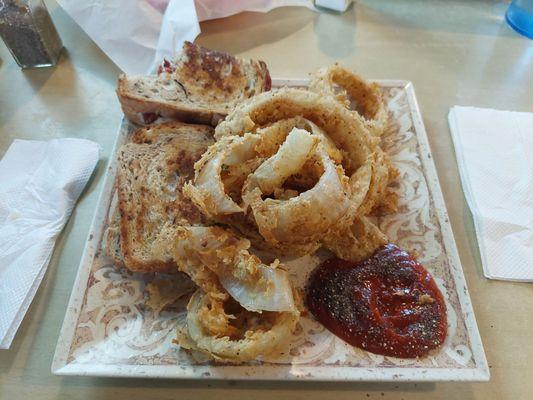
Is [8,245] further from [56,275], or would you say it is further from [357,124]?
[357,124]

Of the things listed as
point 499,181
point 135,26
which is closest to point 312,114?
point 499,181

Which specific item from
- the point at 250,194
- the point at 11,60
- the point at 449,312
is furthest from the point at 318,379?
the point at 11,60

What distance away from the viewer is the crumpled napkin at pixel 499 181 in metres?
1.89

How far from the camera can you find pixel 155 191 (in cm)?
188

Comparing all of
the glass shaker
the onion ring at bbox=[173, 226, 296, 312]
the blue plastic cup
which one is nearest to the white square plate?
the onion ring at bbox=[173, 226, 296, 312]

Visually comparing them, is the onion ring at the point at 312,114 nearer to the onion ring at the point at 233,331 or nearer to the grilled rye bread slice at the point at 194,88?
the grilled rye bread slice at the point at 194,88

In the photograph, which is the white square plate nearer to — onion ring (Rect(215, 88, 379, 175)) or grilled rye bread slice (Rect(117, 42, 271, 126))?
onion ring (Rect(215, 88, 379, 175))

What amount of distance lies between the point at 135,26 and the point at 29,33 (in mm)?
632

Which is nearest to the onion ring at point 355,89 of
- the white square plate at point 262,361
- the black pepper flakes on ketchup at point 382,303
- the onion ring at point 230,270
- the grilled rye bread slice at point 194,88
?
the grilled rye bread slice at point 194,88

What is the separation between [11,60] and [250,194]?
232 cm

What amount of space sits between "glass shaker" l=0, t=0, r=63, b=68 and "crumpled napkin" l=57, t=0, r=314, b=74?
0.22 m

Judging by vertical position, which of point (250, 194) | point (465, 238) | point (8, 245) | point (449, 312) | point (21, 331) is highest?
point (250, 194)

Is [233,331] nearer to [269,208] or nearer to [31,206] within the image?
[269,208]

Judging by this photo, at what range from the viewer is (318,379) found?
142cm
